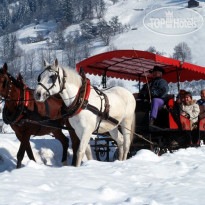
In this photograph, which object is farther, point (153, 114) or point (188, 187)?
point (153, 114)

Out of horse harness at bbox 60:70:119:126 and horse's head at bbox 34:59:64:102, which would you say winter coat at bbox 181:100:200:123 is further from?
horse's head at bbox 34:59:64:102

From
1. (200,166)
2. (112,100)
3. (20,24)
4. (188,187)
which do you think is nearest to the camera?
(188,187)

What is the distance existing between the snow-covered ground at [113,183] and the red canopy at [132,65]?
7.70 feet

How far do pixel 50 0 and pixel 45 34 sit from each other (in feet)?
150

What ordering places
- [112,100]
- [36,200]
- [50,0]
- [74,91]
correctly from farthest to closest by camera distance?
[50,0] → [112,100] → [74,91] → [36,200]

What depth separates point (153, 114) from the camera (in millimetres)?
7008

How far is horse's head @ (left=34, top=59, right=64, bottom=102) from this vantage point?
5.01 m

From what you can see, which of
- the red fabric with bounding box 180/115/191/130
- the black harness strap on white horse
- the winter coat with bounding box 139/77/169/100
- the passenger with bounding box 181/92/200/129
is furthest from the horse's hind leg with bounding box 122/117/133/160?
the passenger with bounding box 181/92/200/129

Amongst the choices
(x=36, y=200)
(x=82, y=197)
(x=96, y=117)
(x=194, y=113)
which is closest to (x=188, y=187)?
(x=82, y=197)

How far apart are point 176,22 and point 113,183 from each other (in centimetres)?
10135

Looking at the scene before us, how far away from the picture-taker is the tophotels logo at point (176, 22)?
9819cm

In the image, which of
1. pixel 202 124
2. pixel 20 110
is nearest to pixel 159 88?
pixel 202 124

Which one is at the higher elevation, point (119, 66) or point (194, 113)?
point (119, 66)

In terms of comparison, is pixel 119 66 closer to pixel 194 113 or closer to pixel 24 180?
pixel 194 113
